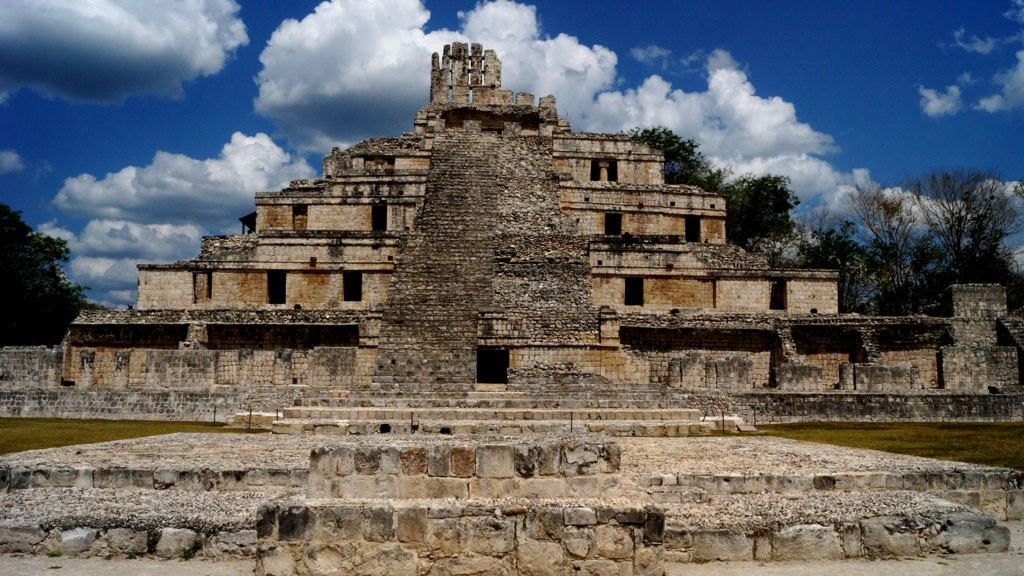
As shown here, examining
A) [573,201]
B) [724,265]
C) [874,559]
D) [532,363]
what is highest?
[573,201]

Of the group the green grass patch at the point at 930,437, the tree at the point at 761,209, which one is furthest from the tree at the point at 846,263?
the green grass patch at the point at 930,437

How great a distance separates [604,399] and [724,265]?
35.5ft

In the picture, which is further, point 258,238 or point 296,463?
point 258,238

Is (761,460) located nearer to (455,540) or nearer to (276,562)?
(455,540)

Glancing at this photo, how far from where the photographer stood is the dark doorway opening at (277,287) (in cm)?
2620

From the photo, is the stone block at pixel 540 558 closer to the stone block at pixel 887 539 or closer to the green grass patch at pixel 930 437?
the stone block at pixel 887 539

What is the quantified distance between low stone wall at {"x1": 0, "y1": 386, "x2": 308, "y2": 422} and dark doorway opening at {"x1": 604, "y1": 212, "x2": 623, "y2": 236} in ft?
50.0

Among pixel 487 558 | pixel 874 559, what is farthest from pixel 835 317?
pixel 487 558

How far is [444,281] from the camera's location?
23.0 m

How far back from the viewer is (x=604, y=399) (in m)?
18.1

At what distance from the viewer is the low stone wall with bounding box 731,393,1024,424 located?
19.0m

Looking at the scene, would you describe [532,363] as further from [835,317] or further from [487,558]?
[487,558]

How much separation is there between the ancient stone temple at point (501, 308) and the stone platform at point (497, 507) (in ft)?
31.3

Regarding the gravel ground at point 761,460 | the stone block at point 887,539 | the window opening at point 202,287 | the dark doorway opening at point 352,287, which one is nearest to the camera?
the stone block at point 887,539
